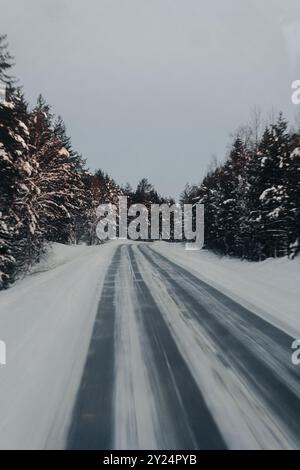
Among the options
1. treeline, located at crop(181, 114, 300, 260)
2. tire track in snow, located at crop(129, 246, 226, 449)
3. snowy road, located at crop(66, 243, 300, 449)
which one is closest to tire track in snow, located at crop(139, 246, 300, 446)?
snowy road, located at crop(66, 243, 300, 449)

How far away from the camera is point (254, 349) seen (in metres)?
6.42

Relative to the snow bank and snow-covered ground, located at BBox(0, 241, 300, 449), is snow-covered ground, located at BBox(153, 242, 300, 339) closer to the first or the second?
snow-covered ground, located at BBox(0, 241, 300, 449)

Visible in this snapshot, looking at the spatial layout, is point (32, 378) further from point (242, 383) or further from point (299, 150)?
point (299, 150)

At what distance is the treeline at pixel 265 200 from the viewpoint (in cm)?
1853

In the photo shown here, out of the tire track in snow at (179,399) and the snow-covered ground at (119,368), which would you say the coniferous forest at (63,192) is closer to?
the snow-covered ground at (119,368)

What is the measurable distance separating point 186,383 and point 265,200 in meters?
19.0

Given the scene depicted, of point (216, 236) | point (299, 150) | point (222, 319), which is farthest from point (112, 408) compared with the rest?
point (216, 236)

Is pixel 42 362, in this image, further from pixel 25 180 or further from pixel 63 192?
pixel 63 192

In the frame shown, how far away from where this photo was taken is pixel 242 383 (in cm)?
507

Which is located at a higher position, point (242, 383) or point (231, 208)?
point (231, 208)

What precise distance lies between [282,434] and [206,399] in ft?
3.25

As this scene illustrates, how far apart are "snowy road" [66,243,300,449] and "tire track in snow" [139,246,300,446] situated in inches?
0.6
